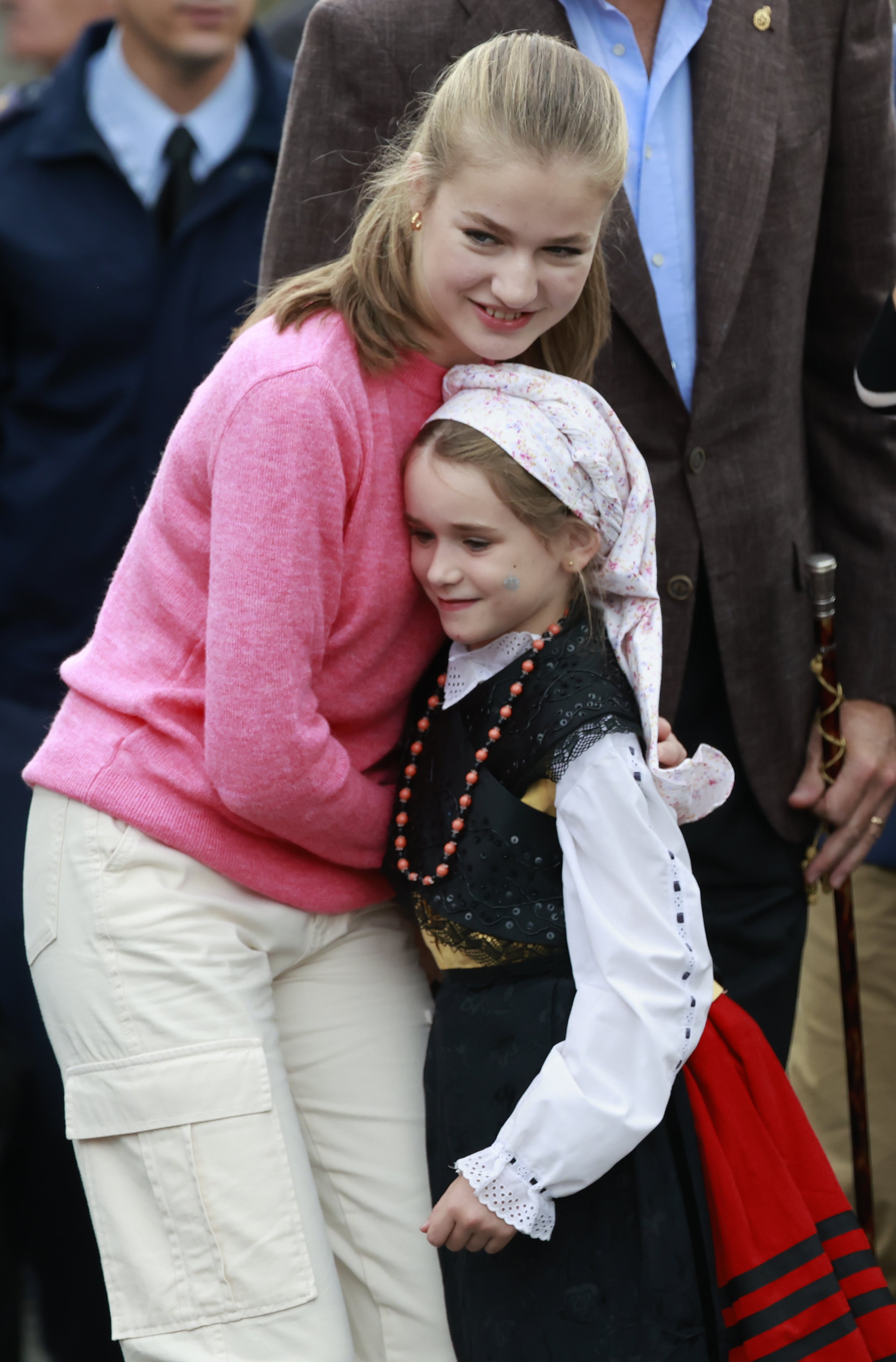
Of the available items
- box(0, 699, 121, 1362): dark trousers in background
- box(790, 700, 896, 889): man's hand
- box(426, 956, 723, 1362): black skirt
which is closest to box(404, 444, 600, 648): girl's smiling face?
box(426, 956, 723, 1362): black skirt

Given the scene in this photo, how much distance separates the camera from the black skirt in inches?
74.0

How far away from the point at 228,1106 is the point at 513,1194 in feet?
1.15

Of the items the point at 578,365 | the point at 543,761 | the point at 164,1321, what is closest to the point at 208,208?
the point at 578,365

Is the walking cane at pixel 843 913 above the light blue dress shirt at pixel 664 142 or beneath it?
beneath

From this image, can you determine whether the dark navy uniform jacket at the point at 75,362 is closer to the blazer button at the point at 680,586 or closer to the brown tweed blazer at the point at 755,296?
the brown tweed blazer at the point at 755,296

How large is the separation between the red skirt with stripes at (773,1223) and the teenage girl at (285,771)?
369mm

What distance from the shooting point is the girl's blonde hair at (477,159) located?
1.82 meters

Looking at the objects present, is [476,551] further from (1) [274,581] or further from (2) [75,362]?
(2) [75,362]

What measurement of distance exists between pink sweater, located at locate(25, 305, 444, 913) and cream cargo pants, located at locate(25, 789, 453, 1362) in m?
0.07

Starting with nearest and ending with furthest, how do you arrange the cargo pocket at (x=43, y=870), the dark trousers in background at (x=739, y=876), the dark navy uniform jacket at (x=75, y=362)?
A: the cargo pocket at (x=43, y=870) < the dark trousers in background at (x=739, y=876) < the dark navy uniform jacket at (x=75, y=362)

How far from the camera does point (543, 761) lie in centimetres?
191

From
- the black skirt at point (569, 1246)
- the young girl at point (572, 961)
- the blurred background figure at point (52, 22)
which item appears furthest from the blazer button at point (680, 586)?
the blurred background figure at point (52, 22)

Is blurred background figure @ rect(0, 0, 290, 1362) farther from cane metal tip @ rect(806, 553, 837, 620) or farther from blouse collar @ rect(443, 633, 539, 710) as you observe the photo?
cane metal tip @ rect(806, 553, 837, 620)

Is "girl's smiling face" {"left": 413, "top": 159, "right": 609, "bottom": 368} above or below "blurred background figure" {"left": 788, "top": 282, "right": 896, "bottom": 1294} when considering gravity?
above
